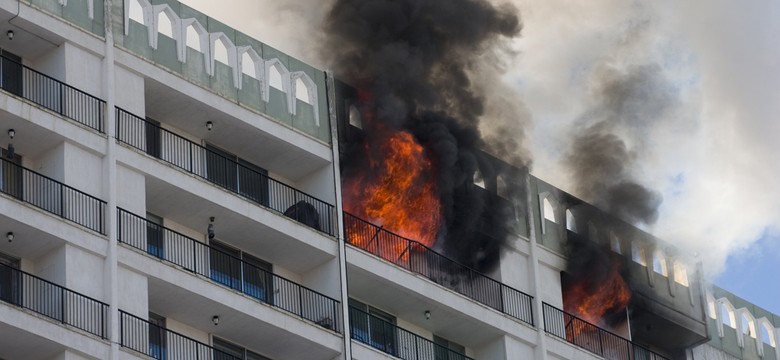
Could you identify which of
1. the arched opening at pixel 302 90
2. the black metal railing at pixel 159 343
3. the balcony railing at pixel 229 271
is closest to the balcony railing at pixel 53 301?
the black metal railing at pixel 159 343

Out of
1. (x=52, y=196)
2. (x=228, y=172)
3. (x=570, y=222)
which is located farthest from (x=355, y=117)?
(x=52, y=196)

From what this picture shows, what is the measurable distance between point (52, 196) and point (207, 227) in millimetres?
5734

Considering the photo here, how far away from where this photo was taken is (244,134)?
6388 cm

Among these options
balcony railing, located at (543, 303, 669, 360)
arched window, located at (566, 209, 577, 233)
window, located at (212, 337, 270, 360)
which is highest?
arched window, located at (566, 209, 577, 233)

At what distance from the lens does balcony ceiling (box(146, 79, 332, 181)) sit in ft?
205

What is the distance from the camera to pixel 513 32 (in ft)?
245

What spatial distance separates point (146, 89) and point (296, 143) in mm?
5084

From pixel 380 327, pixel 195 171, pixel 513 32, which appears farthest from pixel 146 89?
pixel 513 32

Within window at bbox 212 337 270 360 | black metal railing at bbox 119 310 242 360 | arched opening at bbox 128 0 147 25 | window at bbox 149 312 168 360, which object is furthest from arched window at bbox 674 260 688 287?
arched opening at bbox 128 0 147 25

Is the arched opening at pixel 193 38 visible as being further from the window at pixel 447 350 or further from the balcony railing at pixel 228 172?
the window at pixel 447 350

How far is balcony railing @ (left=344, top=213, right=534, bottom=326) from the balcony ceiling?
6.95 feet

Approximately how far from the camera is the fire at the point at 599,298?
70.6 meters

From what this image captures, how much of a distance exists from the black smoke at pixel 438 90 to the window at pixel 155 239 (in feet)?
24.7

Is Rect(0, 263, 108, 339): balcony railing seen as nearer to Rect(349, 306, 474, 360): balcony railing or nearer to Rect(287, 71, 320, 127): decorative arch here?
Rect(349, 306, 474, 360): balcony railing
